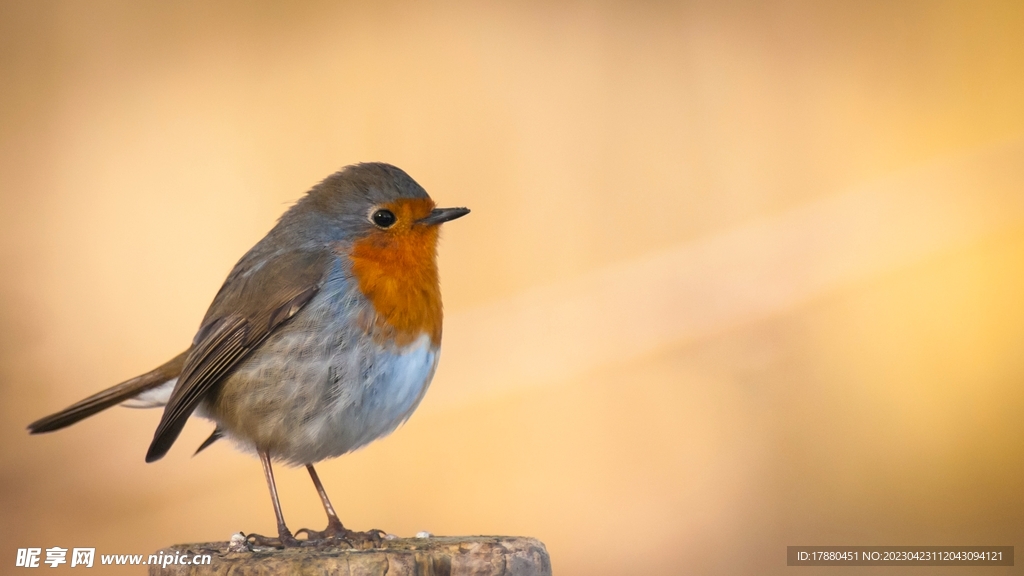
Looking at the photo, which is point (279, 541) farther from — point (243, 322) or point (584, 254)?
point (584, 254)

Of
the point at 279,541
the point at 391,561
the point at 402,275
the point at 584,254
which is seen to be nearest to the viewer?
the point at 391,561

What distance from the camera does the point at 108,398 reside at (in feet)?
8.29

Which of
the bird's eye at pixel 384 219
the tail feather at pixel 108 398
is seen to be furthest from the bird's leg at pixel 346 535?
the bird's eye at pixel 384 219

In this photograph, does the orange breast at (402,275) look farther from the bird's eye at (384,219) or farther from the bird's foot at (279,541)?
the bird's foot at (279,541)

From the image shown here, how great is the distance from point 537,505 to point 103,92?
2.42m

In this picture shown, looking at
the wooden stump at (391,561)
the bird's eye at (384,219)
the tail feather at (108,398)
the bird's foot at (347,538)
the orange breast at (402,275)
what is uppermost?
the bird's eye at (384,219)

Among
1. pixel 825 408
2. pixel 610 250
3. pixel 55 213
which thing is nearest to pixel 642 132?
pixel 610 250

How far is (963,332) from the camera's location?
12.5ft

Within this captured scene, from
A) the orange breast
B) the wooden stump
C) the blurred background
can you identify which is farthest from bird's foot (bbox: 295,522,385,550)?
the blurred background

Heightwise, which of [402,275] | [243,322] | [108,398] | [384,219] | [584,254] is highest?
[584,254]

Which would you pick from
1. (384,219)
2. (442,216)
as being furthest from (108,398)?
(442,216)

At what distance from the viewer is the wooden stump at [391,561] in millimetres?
1603

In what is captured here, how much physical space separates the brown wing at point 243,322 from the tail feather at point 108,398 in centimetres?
23

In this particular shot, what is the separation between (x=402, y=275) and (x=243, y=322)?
41 cm
